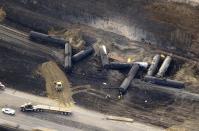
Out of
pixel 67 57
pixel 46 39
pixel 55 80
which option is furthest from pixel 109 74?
pixel 46 39

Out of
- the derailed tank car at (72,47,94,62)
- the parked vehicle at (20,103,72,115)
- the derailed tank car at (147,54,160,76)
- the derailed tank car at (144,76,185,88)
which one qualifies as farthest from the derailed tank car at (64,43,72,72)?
the derailed tank car at (147,54,160,76)

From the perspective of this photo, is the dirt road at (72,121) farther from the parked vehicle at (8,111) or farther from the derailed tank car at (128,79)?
the derailed tank car at (128,79)

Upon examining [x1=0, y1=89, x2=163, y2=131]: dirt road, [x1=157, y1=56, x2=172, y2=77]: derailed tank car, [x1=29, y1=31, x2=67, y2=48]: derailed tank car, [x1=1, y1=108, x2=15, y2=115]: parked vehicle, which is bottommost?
[x1=0, y1=89, x2=163, y2=131]: dirt road

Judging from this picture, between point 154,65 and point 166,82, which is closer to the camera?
point 166,82

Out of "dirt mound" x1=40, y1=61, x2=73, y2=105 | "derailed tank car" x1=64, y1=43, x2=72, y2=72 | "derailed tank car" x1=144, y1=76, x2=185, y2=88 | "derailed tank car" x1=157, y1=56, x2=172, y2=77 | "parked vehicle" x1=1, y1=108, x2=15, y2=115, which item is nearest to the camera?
"parked vehicle" x1=1, y1=108, x2=15, y2=115

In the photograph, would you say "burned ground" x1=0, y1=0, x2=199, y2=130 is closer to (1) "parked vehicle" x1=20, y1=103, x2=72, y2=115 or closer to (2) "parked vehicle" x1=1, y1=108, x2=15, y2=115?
(1) "parked vehicle" x1=20, y1=103, x2=72, y2=115

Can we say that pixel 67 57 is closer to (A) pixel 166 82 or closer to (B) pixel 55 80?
(B) pixel 55 80

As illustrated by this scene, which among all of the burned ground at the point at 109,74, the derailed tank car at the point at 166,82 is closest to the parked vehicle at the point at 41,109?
the burned ground at the point at 109,74

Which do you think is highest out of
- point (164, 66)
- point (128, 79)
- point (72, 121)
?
point (164, 66)

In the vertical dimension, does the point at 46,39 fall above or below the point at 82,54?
above
